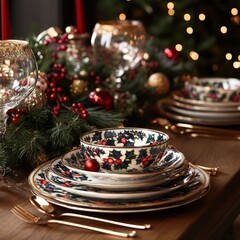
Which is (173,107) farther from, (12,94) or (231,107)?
(12,94)

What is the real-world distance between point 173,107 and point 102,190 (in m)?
0.68

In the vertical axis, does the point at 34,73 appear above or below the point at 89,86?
above

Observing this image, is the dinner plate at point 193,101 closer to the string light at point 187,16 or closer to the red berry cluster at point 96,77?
the red berry cluster at point 96,77

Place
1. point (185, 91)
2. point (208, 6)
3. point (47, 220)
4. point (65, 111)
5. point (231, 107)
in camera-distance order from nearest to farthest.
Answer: point (47, 220)
point (65, 111)
point (231, 107)
point (185, 91)
point (208, 6)

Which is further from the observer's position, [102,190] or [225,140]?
[225,140]

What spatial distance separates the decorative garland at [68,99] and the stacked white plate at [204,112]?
0.09 metres

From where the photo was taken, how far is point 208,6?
3365mm

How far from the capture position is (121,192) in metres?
0.87

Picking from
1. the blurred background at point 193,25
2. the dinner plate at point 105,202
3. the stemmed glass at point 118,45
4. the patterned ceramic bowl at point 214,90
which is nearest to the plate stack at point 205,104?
the patterned ceramic bowl at point 214,90

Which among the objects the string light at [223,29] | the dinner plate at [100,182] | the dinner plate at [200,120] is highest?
the dinner plate at [100,182]

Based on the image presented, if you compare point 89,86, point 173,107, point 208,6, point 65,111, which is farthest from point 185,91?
point 208,6

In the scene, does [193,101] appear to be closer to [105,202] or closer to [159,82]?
[159,82]

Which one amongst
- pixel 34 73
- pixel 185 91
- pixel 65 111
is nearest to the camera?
pixel 34 73

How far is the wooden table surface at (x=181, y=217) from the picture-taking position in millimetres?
789
